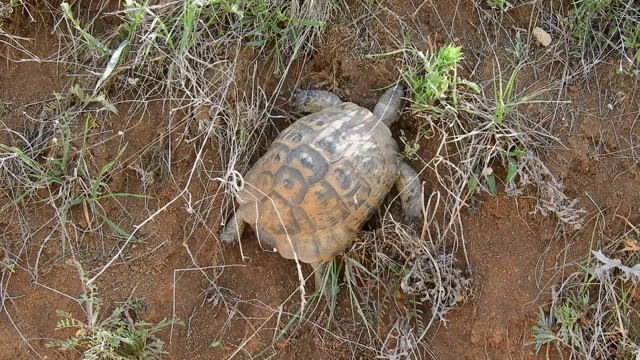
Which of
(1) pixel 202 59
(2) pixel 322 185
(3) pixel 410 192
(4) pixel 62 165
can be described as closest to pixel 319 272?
(2) pixel 322 185

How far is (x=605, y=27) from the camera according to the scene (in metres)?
2.94

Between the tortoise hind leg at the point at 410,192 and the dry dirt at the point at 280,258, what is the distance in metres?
0.14

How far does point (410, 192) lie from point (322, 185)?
15.9 inches

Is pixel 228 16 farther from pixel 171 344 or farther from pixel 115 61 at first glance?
pixel 171 344

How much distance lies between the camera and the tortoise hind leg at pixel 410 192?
114 inches

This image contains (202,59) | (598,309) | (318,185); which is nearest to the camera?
(598,309)

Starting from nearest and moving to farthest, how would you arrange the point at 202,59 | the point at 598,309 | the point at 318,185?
1. the point at 598,309
2. the point at 318,185
3. the point at 202,59

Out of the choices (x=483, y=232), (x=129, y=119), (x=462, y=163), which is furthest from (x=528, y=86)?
(x=129, y=119)

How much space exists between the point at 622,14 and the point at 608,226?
0.92m

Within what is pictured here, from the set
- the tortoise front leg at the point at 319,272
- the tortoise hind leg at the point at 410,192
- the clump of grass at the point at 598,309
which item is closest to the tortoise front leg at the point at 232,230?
the tortoise front leg at the point at 319,272

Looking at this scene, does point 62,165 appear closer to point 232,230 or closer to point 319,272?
point 232,230

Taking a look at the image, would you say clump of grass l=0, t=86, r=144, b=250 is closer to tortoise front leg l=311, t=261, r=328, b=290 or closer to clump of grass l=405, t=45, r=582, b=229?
tortoise front leg l=311, t=261, r=328, b=290

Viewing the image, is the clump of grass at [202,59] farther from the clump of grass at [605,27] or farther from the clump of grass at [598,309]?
the clump of grass at [598,309]

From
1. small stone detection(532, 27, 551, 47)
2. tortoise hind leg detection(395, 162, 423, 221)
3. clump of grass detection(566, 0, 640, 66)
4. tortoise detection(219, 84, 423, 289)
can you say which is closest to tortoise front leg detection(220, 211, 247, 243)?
tortoise detection(219, 84, 423, 289)
